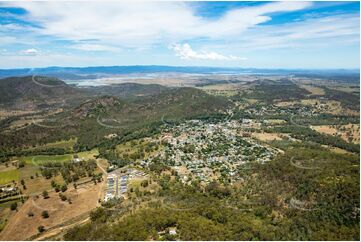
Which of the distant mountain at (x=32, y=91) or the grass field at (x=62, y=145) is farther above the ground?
the distant mountain at (x=32, y=91)

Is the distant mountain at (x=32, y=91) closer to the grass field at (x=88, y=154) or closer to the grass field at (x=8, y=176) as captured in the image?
the grass field at (x=88, y=154)

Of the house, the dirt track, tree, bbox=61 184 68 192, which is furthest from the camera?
tree, bbox=61 184 68 192

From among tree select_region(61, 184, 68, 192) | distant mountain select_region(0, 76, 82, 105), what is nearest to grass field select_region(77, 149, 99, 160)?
tree select_region(61, 184, 68, 192)

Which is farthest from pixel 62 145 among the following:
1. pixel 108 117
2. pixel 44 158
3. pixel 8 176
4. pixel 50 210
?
pixel 50 210

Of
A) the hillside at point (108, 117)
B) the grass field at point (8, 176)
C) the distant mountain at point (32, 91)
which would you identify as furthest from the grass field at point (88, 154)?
the distant mountain at point (32, 91)

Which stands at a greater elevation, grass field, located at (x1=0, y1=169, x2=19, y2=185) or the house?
Result: the house

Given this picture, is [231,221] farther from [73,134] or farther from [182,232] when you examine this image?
[73,134]

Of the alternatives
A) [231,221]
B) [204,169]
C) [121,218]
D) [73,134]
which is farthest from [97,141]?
[231,221]

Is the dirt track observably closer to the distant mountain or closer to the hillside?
the hillside

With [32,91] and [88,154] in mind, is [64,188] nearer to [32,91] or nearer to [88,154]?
[88,154]
